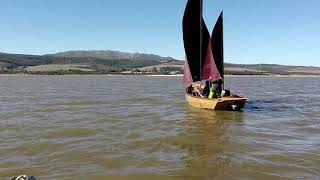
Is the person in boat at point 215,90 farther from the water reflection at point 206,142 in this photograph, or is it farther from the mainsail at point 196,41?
the mainsail at point 196,41

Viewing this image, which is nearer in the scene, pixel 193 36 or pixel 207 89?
pixel 207 89

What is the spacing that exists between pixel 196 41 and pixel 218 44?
74.3 inches

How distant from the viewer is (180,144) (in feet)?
61.6

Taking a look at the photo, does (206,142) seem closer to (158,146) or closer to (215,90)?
(158,146)

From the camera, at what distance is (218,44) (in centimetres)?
3616

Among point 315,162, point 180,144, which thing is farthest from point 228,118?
point 315,162

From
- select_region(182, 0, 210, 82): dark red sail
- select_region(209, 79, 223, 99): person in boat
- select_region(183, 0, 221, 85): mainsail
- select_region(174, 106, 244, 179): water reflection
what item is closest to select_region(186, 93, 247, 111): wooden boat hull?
select_region(174, 106, 244, 179): water reflection

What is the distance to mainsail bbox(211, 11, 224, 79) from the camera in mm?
35625

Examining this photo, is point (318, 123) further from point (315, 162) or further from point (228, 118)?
point (315, 162)

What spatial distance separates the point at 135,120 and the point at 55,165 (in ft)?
41.1

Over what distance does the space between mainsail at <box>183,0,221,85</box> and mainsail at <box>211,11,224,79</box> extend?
3.57 feet

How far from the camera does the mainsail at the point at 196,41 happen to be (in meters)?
35.2

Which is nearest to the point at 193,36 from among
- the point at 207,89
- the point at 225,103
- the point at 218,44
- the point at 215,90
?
the point at 218,44

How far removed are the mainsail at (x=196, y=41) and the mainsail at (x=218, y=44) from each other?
3.57 feet
